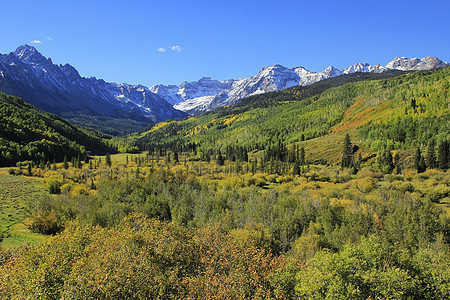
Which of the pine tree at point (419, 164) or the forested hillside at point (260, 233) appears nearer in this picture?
the forested hillside at point (260, 233)

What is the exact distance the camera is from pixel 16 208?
8644cm

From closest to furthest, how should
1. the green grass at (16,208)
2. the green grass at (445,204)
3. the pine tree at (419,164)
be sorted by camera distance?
the green grass at (16,208), the green grass at (445,204), the pine tree at (419,164)

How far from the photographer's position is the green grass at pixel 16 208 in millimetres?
64312

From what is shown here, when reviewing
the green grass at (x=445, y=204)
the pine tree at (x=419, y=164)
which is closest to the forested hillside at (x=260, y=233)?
the green grass at (x=445, y=204)

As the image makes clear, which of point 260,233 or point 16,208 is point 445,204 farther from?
point 16,208

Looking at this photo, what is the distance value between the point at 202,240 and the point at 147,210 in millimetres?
56290

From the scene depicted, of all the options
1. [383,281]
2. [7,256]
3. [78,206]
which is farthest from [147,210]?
[383,281]

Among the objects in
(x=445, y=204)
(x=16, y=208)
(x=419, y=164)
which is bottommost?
(x=445, y=204)

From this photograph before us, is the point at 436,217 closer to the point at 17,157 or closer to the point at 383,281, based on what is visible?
the point at 383,281

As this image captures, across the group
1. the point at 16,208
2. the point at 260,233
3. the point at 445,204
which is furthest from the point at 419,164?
the point at 16,208

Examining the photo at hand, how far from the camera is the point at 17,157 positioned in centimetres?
17988

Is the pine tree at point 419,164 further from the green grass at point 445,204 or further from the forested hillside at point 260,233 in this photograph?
the green grass at point 445,204

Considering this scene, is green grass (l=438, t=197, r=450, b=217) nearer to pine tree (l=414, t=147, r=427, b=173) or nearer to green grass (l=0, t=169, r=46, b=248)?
pine tree (l=414, t=147, r=427, b=173)

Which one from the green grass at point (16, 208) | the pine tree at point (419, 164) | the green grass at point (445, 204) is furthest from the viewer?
the pine tree at point (419, 164)
